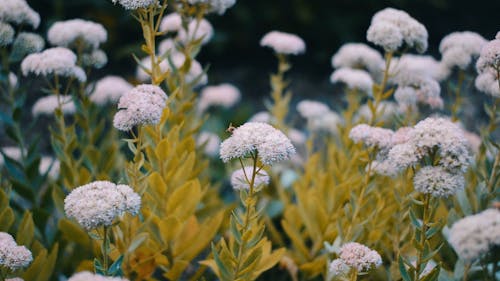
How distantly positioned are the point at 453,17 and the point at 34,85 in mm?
4688

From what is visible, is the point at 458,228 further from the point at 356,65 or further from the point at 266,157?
the point at 356,65

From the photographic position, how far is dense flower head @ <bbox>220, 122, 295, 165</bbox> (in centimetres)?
180

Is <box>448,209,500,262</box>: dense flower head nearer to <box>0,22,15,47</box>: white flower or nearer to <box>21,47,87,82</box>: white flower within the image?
<box>21,47,87,82</box>: white flower

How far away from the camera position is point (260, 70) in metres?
6.48

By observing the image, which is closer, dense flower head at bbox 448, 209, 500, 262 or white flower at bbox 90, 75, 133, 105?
dense flower head at bbox 448, 209, 500, 262

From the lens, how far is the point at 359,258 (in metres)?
1.90

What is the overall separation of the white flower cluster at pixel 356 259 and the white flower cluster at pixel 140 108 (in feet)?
2.54

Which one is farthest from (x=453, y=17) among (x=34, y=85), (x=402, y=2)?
(x=34, y=85)

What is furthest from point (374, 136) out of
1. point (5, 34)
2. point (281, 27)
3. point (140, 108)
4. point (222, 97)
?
point (281, 27)

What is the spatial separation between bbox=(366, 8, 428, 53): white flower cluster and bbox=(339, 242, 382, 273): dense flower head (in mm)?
930

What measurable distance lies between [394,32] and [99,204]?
4.67 ft

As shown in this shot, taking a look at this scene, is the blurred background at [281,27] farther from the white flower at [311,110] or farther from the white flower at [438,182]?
the white flower at [438,182]

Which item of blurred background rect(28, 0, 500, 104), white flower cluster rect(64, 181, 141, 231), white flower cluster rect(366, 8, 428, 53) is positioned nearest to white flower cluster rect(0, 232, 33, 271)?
white flower cluster rect(64, 181, 141, 231)

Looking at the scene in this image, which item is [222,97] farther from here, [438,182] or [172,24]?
[438,182]
